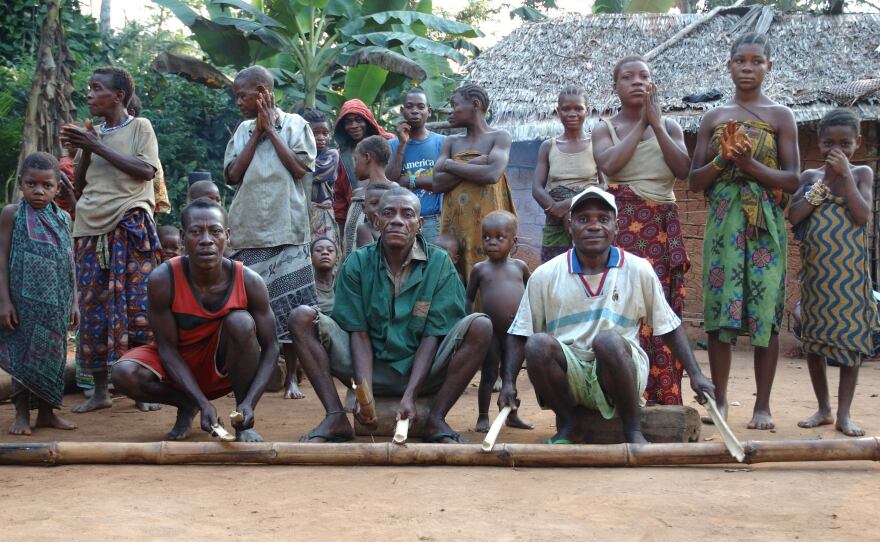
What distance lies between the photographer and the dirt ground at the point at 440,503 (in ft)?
9.80

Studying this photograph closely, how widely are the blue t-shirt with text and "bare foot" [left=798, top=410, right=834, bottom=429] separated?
2758 mm

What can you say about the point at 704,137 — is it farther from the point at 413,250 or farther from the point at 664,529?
the point at 664,529

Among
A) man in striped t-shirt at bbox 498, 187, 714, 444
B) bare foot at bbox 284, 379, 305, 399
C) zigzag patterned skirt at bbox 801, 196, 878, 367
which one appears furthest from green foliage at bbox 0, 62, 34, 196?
zigzag patterned skirt at bbox 801, 196, 878, 367

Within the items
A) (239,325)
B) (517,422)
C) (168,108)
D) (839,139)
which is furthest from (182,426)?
(168,108)

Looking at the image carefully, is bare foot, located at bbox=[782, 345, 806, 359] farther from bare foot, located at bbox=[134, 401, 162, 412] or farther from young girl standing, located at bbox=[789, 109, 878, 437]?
bare foot, located at bbox=[134, 401, 162, 412]

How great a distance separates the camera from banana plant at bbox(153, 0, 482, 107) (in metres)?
11.4

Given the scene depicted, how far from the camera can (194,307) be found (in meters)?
4.55

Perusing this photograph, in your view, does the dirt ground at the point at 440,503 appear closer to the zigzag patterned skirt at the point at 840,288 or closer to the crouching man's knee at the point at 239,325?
the crouching man's knee at the point at 239,325

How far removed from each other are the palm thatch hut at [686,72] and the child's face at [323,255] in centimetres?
412

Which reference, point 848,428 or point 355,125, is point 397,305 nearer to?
point 848,428

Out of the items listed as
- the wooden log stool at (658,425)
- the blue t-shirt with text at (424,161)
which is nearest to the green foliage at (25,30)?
the blue t-shirt with text at (424,161)

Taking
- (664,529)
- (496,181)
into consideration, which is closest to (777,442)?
(664,529)

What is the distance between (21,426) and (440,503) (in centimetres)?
259

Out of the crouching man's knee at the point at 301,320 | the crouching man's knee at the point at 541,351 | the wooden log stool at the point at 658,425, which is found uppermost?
the crouching man's knee at the point at 301,320
